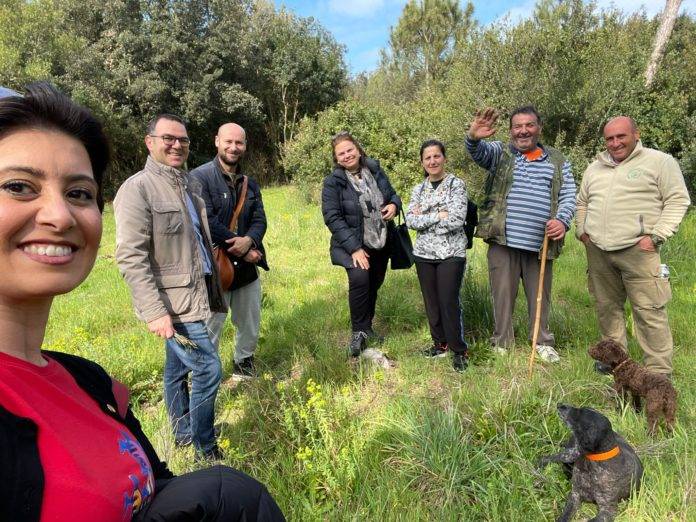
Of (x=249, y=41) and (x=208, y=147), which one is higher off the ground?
(x=249, y=41)

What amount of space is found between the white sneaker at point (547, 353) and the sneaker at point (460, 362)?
642mm

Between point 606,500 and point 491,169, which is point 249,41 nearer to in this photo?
point 491,169

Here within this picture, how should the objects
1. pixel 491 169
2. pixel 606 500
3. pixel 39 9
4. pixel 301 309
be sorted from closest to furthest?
1. pixel 606 500
2. pixel 491 169
3. pixel 301 309
4. pixel 39 9

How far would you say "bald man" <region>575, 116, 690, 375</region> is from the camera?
3.41 m

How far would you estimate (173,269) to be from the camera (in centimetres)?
264

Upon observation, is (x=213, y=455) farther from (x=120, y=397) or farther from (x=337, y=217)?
(x=337, y=217)

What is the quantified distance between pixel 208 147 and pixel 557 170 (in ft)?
67.8

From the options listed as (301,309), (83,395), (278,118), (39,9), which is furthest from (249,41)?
(83,395)

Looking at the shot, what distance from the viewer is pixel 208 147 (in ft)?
71.7

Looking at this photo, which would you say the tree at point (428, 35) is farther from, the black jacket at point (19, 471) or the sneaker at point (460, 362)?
the black jacket at point (19, 471)

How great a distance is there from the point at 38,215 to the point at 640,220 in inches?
154

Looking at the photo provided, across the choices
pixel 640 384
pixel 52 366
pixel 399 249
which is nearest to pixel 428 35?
pixel 399 249

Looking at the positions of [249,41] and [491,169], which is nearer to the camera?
[491,169]

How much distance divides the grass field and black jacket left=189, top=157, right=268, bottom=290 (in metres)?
0.91
